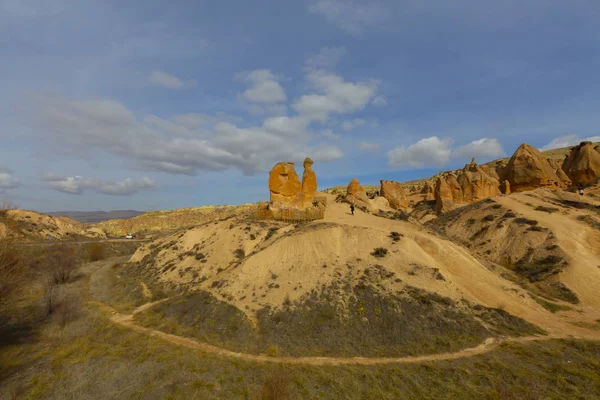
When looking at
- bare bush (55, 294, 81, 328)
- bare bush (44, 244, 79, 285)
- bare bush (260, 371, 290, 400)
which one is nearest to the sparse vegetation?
A: bare bush (260, 371, 290, 400)

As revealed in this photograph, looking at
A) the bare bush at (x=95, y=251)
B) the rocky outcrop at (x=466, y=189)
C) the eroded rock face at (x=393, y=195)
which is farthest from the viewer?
the eroded rock face at (x=393, y=195)

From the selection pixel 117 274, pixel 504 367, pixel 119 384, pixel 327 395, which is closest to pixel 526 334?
pixel 504 367

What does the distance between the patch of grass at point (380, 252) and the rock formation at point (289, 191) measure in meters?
10.2

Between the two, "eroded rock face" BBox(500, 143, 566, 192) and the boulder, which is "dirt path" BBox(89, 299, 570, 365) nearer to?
the boulder

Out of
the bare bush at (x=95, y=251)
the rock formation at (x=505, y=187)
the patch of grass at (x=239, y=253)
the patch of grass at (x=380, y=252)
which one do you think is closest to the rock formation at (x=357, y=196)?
the rock formation at (x=505, y=187)

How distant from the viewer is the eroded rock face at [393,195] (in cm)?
5803

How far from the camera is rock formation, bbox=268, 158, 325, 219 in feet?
104

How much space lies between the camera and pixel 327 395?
12031 millimetres

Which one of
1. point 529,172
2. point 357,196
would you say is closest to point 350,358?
point 357,196

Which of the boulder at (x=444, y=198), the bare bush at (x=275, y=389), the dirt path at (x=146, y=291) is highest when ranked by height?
the boulder at (x=444, y=198)

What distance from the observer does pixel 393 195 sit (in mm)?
58688

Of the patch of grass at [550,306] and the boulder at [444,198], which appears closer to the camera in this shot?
the patch of grass at [550,306]

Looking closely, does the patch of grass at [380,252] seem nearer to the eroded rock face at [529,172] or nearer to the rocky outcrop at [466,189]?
the rocky outcrop at [466,189]

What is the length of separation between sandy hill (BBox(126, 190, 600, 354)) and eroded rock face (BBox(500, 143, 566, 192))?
11506 millimetres
